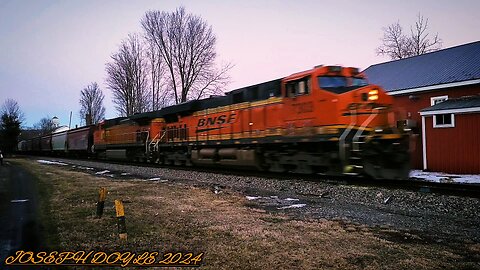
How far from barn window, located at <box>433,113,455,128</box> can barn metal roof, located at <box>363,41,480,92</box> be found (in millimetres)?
1812

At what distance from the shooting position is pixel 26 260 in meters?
4.88

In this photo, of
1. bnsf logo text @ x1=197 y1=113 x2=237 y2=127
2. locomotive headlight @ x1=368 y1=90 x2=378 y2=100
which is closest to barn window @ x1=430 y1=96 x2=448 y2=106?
locomotive headlight @ x1=368 y1=90 x2=378 y2=100

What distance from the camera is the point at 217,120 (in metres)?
18.7

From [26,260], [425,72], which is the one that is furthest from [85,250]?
[425,72]

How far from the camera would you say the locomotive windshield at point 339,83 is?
1250 cm

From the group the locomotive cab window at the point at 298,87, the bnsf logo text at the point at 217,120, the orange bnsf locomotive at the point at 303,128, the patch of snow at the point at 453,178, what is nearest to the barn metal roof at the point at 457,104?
the patch of snow at the point at 453,178

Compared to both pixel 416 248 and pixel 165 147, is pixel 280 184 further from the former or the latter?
pixel 165 147

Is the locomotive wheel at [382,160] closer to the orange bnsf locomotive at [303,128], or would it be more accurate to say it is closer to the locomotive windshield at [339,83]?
the orange bnsf locomotive at [303,128]

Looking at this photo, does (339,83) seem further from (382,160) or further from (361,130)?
(382,160)

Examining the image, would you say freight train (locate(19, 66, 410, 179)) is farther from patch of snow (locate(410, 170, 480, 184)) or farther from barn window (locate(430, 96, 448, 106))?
barn window (locate(430, 96, 448, 106))

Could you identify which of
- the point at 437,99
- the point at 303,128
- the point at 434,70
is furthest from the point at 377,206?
the point at 434,70

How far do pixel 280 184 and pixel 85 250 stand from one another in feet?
25.1

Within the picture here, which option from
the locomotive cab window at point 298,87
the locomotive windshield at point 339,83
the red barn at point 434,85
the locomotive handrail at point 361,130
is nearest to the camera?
the locomotive handrail at point 361,130

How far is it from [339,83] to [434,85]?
10345 millimetres
